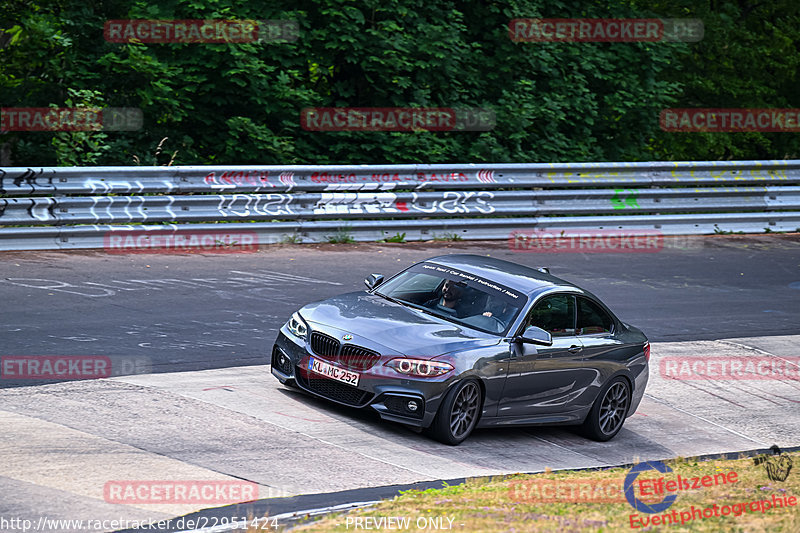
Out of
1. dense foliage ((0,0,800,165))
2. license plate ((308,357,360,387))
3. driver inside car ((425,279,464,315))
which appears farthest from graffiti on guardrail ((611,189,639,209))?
license plate ((308,357,360,387))

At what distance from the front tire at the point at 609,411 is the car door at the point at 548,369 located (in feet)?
0.97

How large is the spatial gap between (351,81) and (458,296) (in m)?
11.1

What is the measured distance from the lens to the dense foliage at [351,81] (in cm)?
1808

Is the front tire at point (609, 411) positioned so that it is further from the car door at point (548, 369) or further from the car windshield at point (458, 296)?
the car windshield at point (458, 296)

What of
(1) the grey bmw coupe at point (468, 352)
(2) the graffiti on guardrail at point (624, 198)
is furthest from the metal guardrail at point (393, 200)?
(1) the grey bmw coupe at point (468, 352)

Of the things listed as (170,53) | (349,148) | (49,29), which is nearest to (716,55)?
(349,148)

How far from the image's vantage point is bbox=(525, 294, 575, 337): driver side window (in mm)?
9875

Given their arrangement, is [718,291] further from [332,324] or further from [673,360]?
[332,324]

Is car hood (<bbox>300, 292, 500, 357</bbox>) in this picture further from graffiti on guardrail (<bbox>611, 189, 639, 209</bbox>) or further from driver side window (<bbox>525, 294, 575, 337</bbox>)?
graffiti on guardrail (<bbox>611, 189, 639, 209</bbox>)

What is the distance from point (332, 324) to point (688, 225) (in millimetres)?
13027

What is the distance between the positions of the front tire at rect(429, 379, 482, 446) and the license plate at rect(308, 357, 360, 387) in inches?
Result: 30.5

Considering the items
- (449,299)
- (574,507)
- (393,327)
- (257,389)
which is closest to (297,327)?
(257,389)

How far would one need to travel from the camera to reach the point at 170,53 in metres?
18.5

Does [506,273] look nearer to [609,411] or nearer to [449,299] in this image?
[449,299]
